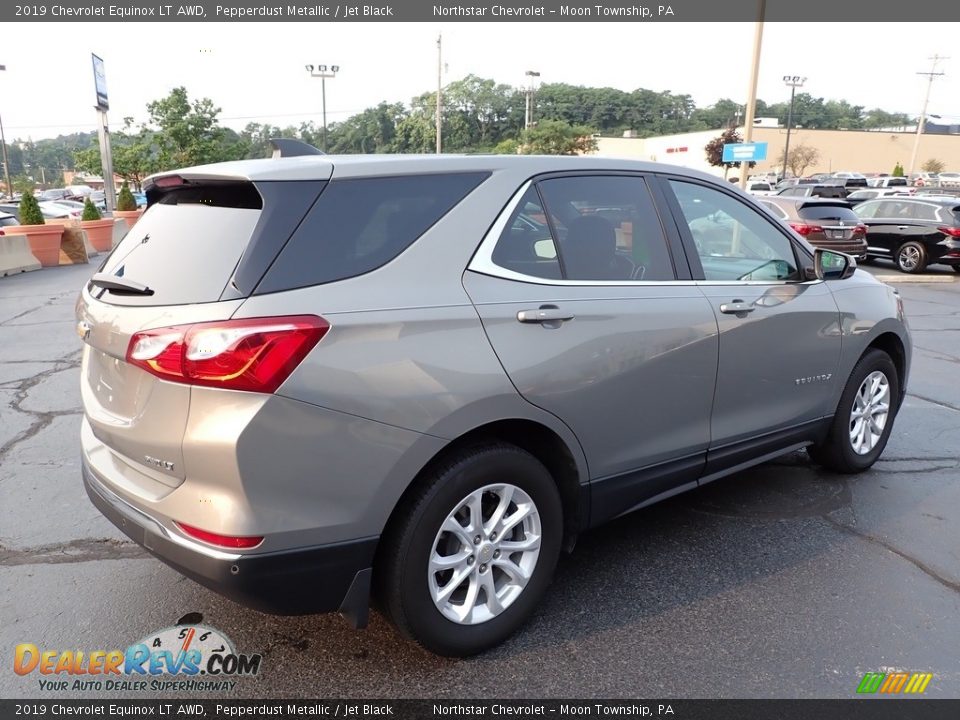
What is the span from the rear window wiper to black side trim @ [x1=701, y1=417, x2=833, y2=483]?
2.57 meters

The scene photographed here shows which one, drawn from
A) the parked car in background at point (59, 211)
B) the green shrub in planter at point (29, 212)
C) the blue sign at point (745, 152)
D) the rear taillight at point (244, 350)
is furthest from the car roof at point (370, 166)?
the parked car in background at point (59, 211)

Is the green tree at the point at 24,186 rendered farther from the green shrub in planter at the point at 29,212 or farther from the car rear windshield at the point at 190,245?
the car rear windshield at the point at 190,245

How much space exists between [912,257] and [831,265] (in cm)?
1444

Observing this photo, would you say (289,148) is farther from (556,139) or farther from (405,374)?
(556,139)

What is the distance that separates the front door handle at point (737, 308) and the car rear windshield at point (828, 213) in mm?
12785

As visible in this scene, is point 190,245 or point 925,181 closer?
point 190,245

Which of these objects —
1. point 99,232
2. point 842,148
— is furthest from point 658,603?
point 842,148

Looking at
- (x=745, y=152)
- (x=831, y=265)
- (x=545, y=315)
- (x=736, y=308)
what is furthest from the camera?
(x=745, y=152)

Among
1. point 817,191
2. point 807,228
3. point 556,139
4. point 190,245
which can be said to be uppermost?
point 190,245

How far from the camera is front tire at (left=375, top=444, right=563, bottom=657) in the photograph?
2.47 m

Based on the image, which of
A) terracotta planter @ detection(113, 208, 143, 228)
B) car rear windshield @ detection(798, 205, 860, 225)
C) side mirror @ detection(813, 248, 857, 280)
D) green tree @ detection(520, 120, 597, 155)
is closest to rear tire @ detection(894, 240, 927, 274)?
car rear windshield @ detection(798, 205, 860, 225)

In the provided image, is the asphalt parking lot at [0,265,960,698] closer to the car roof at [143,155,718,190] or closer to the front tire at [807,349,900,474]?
the front tire at [807,349,900,474]

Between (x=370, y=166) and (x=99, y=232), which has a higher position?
(x=370, y=166)

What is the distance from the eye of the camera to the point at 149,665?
8.95 ft
